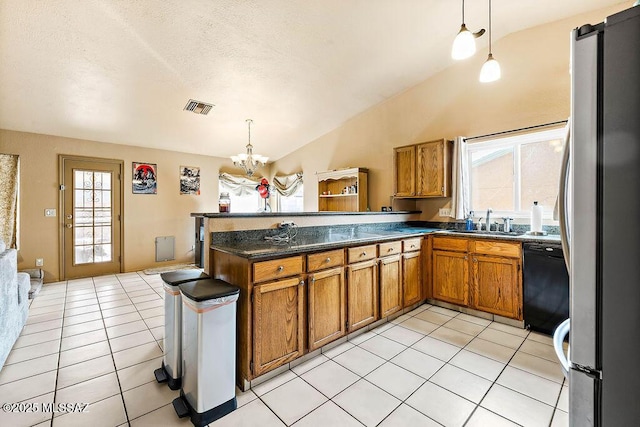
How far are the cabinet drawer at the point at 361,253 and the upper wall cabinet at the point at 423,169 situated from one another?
1644 millimetres

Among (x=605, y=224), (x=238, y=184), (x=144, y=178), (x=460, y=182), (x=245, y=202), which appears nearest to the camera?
(x=605, y=224)

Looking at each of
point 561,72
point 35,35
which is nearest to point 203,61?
point 35,35

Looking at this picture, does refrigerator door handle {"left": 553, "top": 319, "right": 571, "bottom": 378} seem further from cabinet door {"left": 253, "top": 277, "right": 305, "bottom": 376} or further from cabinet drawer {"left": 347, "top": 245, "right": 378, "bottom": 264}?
cabinet drawer {"left": 347, "top": 245, "right": 378, "bottom": 264}

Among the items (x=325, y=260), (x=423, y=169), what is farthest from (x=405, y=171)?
(x=325, y=260)

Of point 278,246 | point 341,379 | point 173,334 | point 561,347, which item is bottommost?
point 341,379

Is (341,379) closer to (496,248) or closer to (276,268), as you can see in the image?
(276,268)

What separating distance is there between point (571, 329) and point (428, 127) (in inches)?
156

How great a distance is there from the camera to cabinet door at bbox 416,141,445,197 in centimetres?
385

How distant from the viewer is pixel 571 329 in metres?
0.83

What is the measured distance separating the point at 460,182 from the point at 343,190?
89.3 inches

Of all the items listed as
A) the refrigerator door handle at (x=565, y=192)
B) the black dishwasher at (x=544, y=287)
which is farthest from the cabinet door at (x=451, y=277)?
the refrigerator door handle at (x=565, y=192)

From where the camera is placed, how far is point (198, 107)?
4.28 meters

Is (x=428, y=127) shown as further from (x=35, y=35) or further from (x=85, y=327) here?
(x=85, y=327)

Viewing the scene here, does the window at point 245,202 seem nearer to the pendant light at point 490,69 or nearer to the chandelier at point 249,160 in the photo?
the chandelier at point 249,160
